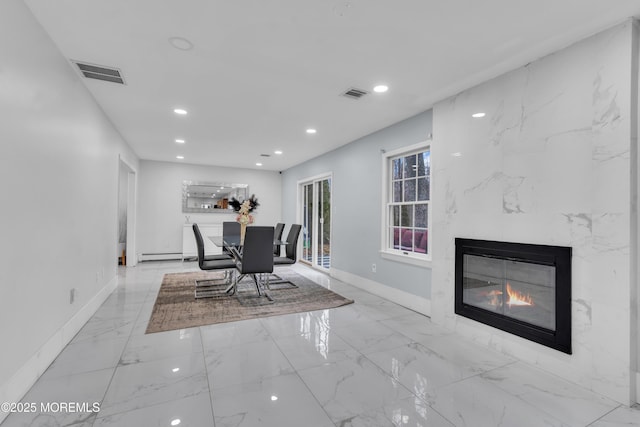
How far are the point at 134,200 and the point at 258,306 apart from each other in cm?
453

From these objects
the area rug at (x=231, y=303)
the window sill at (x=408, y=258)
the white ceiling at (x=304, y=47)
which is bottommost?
the area rug at (x=231, y=303)

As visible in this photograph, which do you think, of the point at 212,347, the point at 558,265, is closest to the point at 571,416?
the point at 558,265

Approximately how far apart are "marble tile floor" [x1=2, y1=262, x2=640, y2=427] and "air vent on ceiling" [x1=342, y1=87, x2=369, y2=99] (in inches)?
96.8

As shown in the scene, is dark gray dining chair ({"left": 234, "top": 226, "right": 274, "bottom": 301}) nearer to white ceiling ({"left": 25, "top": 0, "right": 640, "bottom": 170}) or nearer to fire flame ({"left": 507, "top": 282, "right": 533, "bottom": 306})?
white ceiling ({"left": 25, "top": 0, "right": 640, "bottom": 170})

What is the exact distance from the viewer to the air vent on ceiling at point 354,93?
3.14 meters

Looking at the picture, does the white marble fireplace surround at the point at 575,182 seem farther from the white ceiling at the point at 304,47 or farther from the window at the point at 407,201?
the window at the point at 407,201

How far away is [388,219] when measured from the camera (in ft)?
14.4

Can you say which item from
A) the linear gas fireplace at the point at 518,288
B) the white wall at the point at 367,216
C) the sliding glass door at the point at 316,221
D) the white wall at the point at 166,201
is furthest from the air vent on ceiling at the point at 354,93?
the white wall at the point at 166,201

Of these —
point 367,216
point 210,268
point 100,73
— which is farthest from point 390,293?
point 100,73

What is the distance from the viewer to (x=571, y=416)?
5.90ft

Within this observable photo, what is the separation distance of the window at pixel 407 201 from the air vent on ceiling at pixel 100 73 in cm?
324

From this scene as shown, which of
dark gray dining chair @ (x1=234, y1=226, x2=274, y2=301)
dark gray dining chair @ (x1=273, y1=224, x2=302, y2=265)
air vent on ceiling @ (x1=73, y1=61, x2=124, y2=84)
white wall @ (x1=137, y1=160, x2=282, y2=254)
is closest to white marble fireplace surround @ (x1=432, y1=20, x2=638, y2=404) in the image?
dark gray dining chair @ (x1=234, y1=226, x2=274, y2=301)

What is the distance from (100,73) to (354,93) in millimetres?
2420

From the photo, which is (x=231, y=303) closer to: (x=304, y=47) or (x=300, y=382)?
(x=300, y=382)
